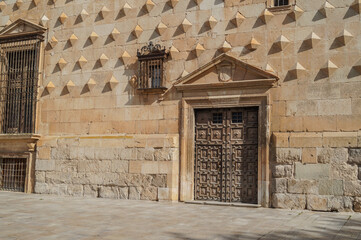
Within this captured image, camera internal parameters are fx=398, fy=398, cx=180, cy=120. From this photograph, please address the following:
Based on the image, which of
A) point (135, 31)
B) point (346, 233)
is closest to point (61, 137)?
point (135, 31)

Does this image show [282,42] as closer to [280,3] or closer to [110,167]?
[280,3]

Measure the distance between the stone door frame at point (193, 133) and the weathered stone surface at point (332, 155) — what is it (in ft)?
3.61

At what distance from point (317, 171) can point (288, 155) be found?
66cm

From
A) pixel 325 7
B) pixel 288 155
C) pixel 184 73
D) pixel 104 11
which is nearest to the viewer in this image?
pixel 288 155

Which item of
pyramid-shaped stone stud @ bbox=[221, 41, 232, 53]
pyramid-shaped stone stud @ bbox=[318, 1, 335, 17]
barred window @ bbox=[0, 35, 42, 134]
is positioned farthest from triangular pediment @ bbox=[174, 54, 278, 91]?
barred window @ bbox=[0, 35, 42, 134]

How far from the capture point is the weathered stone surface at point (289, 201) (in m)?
8.20

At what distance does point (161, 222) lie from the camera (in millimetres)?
6484

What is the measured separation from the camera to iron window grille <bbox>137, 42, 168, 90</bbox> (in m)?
9.93

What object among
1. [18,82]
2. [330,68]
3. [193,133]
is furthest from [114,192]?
[330,68]

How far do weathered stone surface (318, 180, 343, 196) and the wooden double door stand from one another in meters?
1.43

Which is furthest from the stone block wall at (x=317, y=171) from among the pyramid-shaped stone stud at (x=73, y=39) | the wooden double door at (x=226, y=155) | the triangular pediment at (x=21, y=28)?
the triangular pediment at (x=21, y=28)

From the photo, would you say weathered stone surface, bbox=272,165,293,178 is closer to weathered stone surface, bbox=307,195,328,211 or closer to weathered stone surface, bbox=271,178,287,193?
weathered stone surface, bbox=271,178,287,193

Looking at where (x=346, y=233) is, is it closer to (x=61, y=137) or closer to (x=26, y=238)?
(x=26, y=238)

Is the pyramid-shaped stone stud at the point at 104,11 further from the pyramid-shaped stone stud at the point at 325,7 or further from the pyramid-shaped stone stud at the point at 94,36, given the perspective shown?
the pyramid-shaped stone stud at the point at 325,7
